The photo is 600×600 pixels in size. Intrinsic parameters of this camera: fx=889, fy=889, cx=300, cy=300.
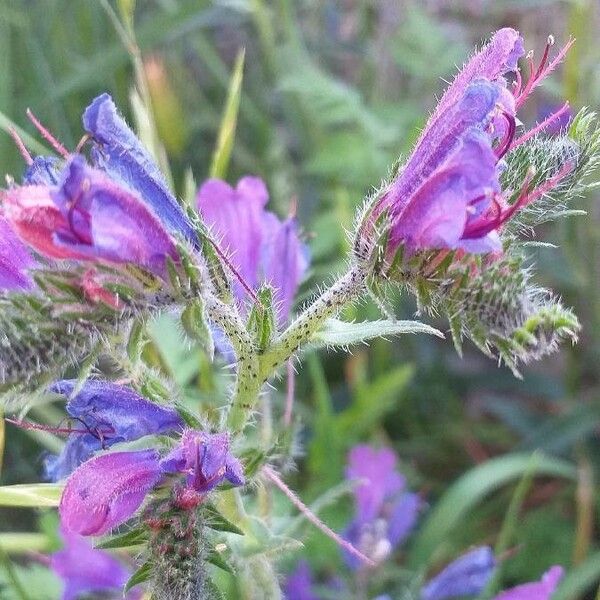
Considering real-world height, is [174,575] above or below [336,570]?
above

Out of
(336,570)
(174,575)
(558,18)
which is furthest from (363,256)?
(558,18)

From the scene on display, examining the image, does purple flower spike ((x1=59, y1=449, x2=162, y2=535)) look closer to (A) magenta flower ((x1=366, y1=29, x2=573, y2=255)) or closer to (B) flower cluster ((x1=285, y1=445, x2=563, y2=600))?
(A) magenta flower ((x1=366, y1=29, x2=573, y2=255))

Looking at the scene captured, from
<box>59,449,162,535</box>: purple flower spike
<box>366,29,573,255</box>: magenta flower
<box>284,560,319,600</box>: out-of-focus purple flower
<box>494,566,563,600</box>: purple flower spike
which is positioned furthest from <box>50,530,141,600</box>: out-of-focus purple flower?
<box>366,29,573,255</box>: magenta flower

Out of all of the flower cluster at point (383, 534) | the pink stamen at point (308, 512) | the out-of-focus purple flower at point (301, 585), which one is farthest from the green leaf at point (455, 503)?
the pink stamen at point (308, 512)

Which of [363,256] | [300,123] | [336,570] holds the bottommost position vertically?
[336,570]

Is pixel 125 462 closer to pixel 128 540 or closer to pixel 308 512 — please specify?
pixel 128 540

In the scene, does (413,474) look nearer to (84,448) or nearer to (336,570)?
(336,570)
